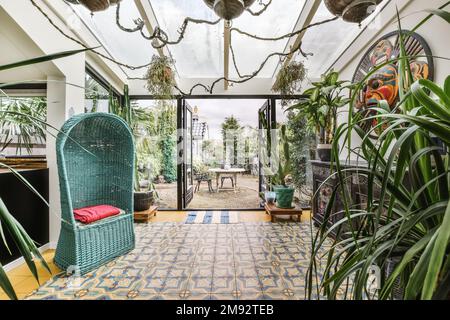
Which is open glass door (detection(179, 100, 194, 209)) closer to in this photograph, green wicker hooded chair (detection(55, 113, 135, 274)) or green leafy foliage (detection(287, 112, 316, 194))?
green wicker hooded chair (detection(55, 113, 135, 274))

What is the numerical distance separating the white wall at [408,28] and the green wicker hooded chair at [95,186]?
2.56 meters

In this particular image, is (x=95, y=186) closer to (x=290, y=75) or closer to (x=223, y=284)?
(x=223, y=284)

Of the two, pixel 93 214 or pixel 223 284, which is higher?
pixel 93 214

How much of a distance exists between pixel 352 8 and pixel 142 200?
10.9 ft

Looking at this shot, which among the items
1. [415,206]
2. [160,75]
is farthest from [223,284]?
[160,75]

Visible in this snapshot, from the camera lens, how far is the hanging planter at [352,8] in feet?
3.81

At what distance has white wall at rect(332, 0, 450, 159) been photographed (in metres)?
1.66

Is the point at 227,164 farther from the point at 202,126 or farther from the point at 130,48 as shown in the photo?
the point at 130,48

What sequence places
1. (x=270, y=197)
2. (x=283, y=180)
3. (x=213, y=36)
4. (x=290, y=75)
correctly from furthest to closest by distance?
(x=270, y=197) < (x=283, y=180) < (x=213, y=36) < (x=290, y=75)

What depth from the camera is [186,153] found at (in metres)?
4.26

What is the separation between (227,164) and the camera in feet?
20.1

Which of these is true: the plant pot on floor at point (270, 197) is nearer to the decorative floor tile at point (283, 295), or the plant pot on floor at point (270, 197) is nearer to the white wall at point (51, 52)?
the decorative floor tile at point (283, 295)

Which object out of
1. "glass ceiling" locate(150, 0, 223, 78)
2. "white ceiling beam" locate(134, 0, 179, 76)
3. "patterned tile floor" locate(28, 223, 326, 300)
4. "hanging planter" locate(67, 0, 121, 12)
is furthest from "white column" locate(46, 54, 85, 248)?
"hanging planter" locate(67, 0, 121, 12)

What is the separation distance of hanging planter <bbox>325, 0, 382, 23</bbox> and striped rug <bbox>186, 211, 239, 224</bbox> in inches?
112
